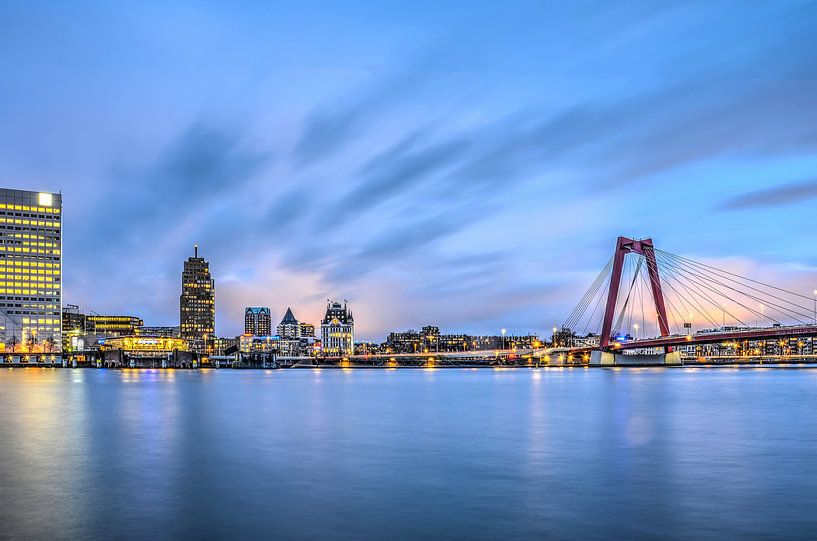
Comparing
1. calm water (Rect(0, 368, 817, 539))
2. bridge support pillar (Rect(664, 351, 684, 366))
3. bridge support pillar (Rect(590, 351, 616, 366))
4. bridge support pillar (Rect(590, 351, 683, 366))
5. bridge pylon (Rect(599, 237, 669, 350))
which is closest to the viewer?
calm water (Rect(0, 368, 817, 539))

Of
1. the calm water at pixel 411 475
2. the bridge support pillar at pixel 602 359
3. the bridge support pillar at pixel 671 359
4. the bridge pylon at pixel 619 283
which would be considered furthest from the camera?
the bridge support pillar at pixel 671 359

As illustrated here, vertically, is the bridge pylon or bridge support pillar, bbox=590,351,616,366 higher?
the bridge pylon

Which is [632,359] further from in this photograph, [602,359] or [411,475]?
[411,475]

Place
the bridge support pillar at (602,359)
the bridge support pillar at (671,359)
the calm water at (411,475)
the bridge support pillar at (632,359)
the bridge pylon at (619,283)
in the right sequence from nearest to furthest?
the calm water at (411,475) < the bridge pylon at (619,283) < the bridge support pillar at (602,359) < the bridge support pillar at (632,359) < the bridge support pillar at (671,359)

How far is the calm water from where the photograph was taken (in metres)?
15.5

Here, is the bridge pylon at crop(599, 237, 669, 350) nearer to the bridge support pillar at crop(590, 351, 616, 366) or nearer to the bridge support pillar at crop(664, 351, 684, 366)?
the bridge support pillar at crop(590, 351, 616, 366)

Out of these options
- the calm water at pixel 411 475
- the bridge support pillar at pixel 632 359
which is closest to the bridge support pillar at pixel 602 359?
the bridge support pillar at pixel 632 359

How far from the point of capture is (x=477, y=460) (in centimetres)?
2498

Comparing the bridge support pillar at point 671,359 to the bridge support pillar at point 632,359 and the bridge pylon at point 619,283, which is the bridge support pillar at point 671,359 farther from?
the bridge pylon at point 619,283

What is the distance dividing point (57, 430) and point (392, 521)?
26.2 meters

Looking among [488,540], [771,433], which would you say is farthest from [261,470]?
[771,433]

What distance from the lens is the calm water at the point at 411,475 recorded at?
50.9ft

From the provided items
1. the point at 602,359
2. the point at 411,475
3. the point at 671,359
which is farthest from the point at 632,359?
the point at 411,475

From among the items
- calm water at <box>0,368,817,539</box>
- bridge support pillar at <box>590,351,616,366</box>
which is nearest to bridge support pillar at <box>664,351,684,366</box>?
bridge support pillar at <box>590,351,616,366</box>
